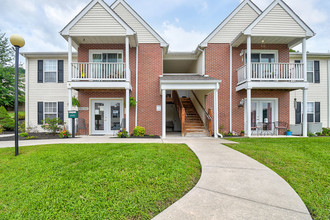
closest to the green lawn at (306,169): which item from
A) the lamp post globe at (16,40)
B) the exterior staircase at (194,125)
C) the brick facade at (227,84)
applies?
the exterior staircase at (194,125)

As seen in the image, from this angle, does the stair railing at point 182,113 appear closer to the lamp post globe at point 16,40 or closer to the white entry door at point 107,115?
the white entry door at point 107,115

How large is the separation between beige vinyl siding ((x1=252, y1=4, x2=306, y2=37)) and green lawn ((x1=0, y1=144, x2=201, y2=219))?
30.1 feet

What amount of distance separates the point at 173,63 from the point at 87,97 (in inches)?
288

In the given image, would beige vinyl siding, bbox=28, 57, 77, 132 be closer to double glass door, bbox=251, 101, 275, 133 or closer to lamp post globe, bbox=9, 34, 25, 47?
lamp post globe, bbox=9, 34, 25, 47

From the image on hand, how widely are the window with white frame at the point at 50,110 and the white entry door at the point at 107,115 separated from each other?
139 inches

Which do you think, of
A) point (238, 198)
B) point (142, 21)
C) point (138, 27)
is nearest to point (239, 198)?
point (238, 198)

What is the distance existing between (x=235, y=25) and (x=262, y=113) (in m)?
6.19

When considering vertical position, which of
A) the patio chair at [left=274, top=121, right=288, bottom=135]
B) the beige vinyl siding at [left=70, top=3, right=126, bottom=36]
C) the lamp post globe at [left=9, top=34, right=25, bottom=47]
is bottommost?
the patio chair at [left=274, top=121, right=288, bottom=135]

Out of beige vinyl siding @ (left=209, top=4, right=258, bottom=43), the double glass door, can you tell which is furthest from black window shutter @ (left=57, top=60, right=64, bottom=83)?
the double glass door

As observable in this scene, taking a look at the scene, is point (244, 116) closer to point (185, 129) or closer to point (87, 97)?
point (185, 129)

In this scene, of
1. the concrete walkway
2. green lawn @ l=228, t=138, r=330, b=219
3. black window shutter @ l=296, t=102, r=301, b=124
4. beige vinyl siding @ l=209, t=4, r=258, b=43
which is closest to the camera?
the concrete walkway

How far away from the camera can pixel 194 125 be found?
34.7ft

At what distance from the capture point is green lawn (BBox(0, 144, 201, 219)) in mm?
2332

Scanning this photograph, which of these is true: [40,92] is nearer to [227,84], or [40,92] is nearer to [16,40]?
[16,40]
